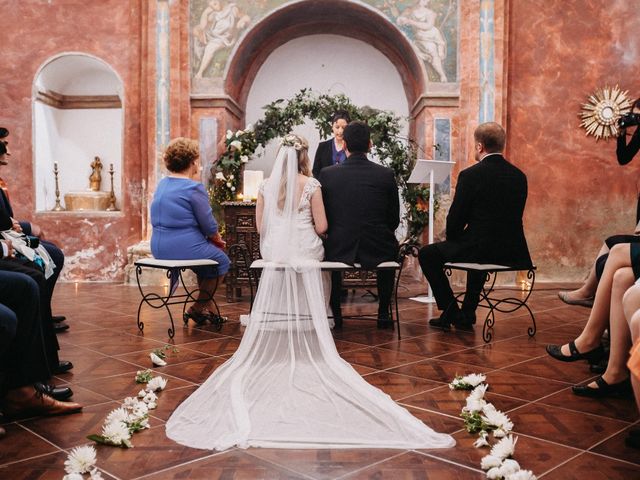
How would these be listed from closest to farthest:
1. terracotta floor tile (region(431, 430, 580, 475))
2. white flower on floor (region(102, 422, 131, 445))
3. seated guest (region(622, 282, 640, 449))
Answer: seated guest (region(622, 282, 640, 449)) → terracotta floor tile (region(431, 430, 580, 475)) → white flower on floor (region(102, 422, 131, 445))

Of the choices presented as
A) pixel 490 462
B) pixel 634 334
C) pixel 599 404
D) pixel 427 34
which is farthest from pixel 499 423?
pixel 427 34

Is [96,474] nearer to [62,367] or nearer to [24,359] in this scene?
[24,359]

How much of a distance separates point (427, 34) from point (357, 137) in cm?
422

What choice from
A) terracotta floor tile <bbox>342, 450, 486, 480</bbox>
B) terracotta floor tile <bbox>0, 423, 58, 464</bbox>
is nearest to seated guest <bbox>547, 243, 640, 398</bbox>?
terracotta floor tile <bbox>342, 450, 486, 480</bbox>

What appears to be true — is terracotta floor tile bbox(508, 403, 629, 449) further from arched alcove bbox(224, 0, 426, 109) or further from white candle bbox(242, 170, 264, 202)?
arched alcove bbox(224, 0, 426, 109)

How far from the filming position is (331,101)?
25.3 feet

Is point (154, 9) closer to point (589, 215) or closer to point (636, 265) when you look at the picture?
point (589, 215)

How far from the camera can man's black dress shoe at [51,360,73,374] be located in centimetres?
381

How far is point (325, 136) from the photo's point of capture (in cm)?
779

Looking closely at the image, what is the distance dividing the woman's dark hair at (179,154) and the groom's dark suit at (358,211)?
1125mm

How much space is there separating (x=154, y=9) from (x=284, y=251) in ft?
18.6

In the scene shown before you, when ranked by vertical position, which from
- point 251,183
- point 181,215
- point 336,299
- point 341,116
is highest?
point 341,116

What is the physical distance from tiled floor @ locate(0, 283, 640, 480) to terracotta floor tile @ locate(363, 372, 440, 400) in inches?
0.4

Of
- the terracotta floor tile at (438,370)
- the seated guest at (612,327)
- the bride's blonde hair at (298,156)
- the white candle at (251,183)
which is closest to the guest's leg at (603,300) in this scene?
the seated guest at (612,327)
